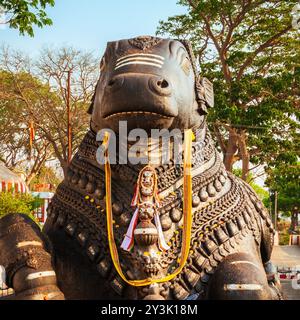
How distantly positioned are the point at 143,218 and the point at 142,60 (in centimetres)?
72

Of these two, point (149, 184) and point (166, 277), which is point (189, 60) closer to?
point (149, 184)

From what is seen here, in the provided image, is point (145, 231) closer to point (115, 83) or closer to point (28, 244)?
point (28, 244)

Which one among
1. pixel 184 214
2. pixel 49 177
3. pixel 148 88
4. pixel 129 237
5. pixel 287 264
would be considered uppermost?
pixel 49 177

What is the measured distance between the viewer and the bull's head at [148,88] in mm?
2418

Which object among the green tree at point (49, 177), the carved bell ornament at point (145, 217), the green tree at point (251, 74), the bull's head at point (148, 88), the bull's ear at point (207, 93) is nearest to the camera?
the bull's head at point (148, 88)

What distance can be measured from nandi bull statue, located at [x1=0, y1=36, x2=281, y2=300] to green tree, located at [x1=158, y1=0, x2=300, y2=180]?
42.0 feet

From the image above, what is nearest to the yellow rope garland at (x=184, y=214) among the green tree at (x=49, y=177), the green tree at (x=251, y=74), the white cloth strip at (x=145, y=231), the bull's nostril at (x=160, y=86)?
the white cloth strip at (x=145, y=231)

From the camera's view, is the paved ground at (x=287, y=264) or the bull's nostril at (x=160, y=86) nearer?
the bull's nostril at (x=160, y=86)

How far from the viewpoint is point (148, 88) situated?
241 cm

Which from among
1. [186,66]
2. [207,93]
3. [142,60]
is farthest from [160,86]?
[207,93]

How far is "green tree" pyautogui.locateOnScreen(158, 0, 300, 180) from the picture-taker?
16078 millimetres

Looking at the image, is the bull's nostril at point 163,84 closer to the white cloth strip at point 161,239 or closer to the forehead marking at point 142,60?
the forehead marking at point 142,60

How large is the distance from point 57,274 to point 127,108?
0.92m
